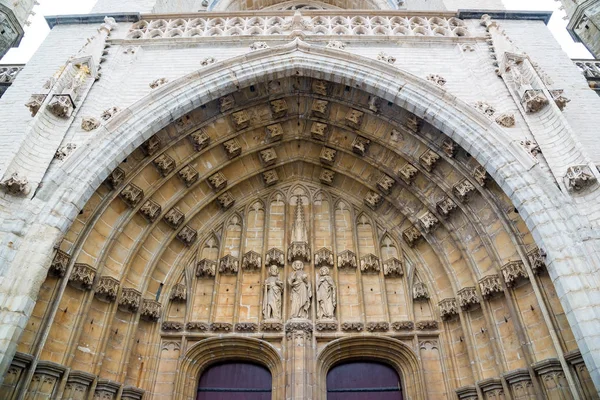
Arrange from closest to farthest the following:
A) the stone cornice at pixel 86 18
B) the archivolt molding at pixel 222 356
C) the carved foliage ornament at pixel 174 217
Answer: the archivolt molding at pixel 222 356, the carved foliage ornament at pixel 174 217, the stone cornice at pixel 86 18

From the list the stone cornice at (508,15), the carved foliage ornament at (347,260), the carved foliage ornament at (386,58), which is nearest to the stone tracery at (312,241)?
the carved foliage ornament at (347,260)

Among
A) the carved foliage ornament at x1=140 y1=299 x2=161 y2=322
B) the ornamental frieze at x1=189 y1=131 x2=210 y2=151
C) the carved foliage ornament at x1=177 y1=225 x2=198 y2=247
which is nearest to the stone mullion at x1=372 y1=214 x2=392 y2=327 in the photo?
the carved foliage ornament at x1=177 y1=225 x2=198 y2=247

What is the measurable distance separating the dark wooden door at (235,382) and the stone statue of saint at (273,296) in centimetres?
84

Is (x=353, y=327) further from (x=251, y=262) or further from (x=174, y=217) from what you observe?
(x=174, y=217)

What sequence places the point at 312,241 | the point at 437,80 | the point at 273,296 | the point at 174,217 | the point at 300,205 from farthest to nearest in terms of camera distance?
the point at 300,205
the point at 312,241
the point at 174,217
the point at 437,80
the point at 273,296

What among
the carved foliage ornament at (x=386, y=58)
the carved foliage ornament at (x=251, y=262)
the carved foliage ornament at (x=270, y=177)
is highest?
the carved foliage ornament at (x=386, y=58)

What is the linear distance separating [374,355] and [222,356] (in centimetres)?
235

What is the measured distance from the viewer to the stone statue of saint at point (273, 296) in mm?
7055

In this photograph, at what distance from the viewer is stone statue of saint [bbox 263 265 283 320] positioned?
7055 mm

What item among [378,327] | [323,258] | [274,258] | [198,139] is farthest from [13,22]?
[378,327]

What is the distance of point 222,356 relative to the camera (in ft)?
22.8

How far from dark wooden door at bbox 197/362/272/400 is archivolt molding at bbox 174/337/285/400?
0.12 metres

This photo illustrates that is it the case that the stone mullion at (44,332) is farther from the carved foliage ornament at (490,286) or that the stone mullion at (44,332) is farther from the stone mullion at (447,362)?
the carved foliage ornament at (490,286)

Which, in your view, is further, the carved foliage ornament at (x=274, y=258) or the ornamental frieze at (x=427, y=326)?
the carved foliage ornament at (x=274, y=258)
